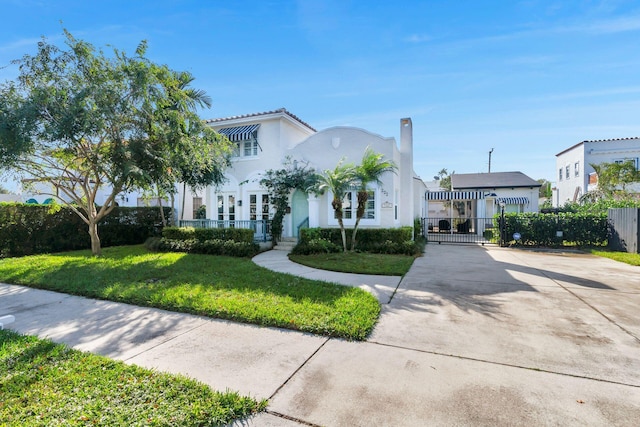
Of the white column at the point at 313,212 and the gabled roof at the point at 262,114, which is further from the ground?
the gabled roof at the point at 262,114

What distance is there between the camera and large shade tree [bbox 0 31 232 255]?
368 inches

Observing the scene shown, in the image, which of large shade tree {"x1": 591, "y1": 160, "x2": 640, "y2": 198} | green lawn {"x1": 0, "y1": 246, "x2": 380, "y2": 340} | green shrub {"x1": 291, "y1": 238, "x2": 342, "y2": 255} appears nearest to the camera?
green lawn {"x1": 0, "y1": 246, "x2": 380, "y2": 340}

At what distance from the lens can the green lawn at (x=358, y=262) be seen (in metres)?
9.79

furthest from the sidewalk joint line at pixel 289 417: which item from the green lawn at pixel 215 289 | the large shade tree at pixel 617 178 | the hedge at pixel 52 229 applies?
the large shade tree at pixel 617 178

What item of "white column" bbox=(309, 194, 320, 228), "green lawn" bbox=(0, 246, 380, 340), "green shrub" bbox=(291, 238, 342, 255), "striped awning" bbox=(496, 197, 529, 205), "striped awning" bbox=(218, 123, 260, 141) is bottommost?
"green lawn" bbox=(0, 246, 380, 340)

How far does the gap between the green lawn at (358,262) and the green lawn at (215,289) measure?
2043mm

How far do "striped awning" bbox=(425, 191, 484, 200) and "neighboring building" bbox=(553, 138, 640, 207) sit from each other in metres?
Answer: 10.6

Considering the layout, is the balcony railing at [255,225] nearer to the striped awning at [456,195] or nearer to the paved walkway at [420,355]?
the paved walkway at [420,355]

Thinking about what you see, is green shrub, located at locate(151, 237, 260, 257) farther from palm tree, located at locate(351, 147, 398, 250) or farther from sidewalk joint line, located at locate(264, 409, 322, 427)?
sidewalk joint line, located at locate(264, 409, 322, 427)

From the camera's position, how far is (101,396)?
317 centimetres

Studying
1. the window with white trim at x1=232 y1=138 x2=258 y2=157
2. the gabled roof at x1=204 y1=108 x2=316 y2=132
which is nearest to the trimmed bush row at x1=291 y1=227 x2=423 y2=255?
the window with white trim at x1=232 y1=138 x2=258 y2=157

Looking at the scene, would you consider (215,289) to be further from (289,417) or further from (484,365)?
(484,365)

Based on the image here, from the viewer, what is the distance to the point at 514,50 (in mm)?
10195

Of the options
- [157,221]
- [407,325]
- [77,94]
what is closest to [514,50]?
[407,325]
